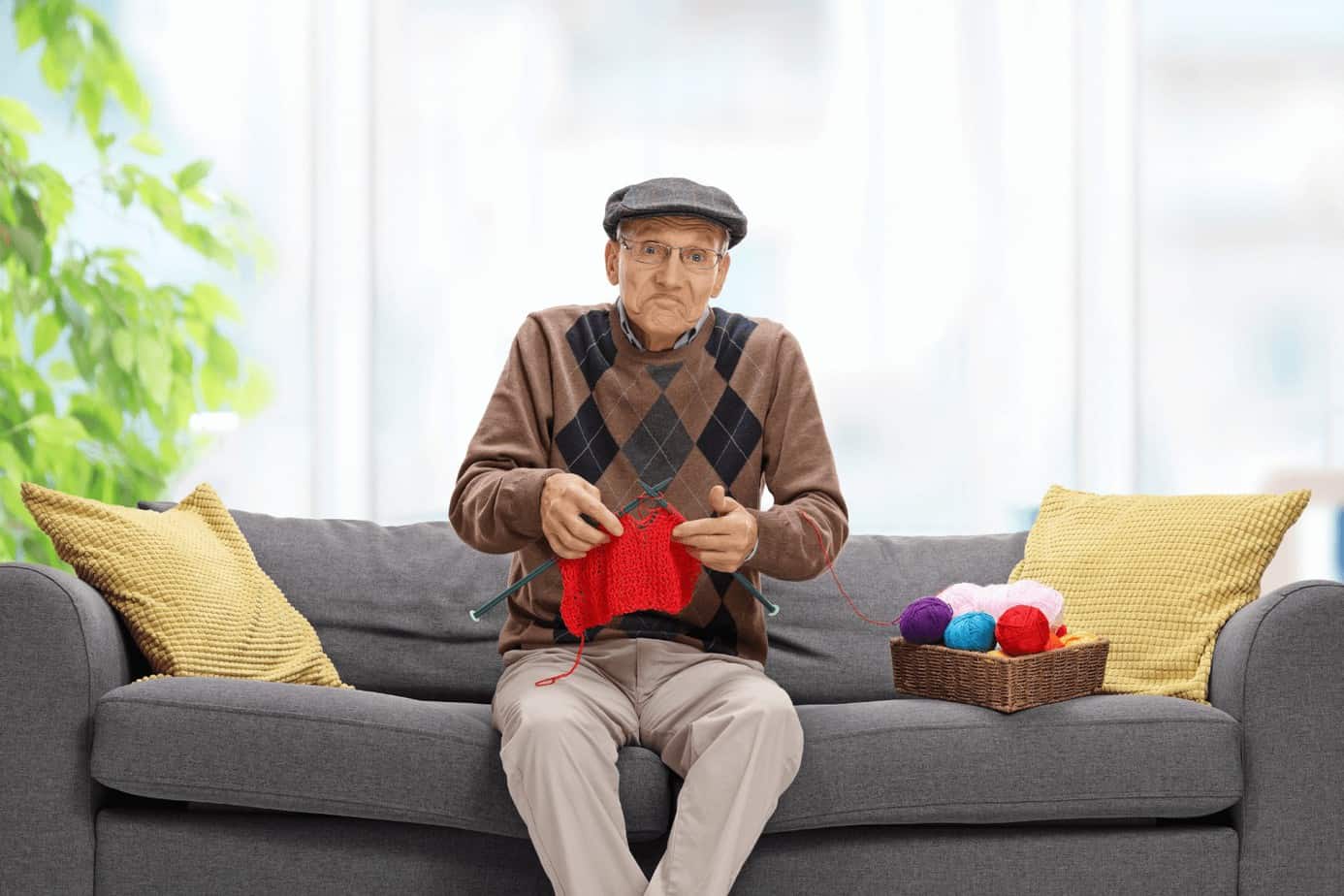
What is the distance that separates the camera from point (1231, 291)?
3.54 metres

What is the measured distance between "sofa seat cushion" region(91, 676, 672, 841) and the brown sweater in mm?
254

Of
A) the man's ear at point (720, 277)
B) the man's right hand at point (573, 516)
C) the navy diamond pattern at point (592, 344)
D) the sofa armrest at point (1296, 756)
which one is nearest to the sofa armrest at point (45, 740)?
the man's right hand at point (573, 516)

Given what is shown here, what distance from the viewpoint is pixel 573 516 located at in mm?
1803

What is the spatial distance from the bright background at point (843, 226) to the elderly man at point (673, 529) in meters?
1.39

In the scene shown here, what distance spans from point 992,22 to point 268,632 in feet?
8.16

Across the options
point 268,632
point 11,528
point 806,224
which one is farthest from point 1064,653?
point 11,528

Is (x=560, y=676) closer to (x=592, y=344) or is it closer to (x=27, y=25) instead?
(x=592, y=344)

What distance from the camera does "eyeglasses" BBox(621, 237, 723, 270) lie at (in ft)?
6.66

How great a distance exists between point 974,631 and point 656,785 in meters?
0.56

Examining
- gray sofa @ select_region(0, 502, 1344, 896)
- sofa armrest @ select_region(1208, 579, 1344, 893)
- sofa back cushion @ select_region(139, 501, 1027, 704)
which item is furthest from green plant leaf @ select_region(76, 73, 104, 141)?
sofa armrest @ select_region(1208, 579, 1344, 893)

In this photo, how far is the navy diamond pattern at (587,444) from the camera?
2080 mm

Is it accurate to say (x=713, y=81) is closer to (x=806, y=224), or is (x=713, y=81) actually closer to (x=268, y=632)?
(x=806, y=224)

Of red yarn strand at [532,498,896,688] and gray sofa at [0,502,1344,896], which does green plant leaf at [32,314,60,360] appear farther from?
red yarn strand at [532,498,896,688]

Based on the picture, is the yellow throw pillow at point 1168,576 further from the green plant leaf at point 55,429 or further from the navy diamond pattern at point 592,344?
the green plant leaf at point 55,429
